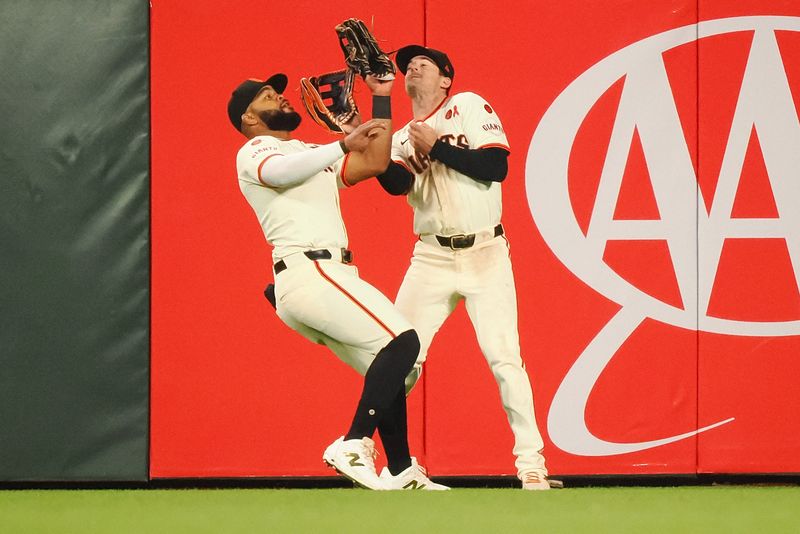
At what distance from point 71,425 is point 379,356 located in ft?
6.02

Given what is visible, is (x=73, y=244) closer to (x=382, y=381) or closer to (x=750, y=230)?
(x=382, y=381)

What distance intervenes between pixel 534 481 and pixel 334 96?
5.87 ft

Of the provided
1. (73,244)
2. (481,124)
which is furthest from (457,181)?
(73,244)

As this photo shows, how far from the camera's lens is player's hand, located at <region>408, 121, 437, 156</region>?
442cm

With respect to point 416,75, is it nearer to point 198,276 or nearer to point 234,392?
point 198,276

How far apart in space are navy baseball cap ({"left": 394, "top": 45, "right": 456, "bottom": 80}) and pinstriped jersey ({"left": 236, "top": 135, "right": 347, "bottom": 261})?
36.4 inches

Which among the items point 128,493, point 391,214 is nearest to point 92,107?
point 391,214

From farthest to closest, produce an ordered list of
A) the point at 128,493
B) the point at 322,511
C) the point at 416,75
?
the point at 416,75 → the point at 128,493 → the point at 322,511

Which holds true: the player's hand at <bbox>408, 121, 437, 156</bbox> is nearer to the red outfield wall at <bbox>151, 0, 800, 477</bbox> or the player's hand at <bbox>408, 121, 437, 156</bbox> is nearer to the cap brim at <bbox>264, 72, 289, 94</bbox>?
the red outfield wall at <bbox>151, 0, 800, 477</bbox>

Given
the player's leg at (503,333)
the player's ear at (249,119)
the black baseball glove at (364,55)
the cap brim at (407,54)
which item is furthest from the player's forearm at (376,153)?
the cap brim at (407,54)

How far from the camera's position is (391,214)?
4945mm

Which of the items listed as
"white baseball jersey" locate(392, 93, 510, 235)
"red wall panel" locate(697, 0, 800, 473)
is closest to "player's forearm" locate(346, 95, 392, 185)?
"white baseball jersey" locate(392, 93, 510, 235)

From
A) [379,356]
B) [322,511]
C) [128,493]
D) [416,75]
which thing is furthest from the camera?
[416,75]

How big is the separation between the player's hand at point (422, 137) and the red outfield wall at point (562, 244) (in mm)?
458
